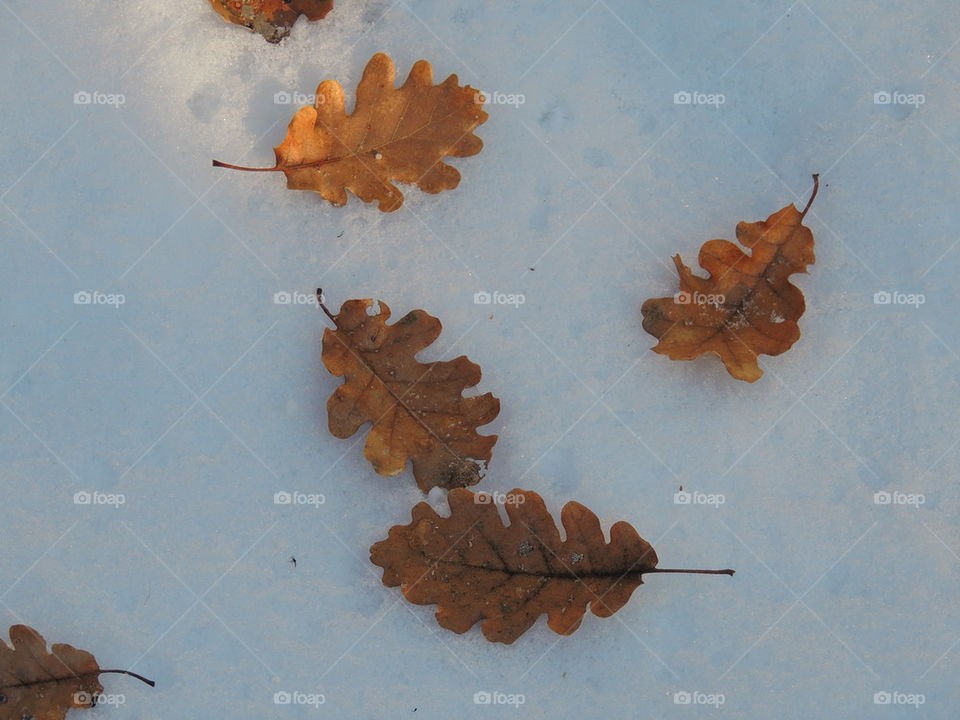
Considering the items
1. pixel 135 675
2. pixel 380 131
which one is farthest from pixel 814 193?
pixel 135 675

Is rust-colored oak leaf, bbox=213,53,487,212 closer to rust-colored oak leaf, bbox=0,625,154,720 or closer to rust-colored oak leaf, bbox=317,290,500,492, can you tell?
rust-colored oak leaf, bbox=317,290,500,492

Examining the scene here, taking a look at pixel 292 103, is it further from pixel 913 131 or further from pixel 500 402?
pixel 913 131

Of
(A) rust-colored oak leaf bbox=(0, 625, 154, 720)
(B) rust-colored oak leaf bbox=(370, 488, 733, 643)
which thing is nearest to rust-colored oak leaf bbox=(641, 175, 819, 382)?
(B) rust-colored oak leaf bbox=(370, 488, 733, 643)

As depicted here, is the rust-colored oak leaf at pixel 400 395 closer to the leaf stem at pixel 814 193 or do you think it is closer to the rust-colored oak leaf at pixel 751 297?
the rust-colored oak leaf at pixel 751 297

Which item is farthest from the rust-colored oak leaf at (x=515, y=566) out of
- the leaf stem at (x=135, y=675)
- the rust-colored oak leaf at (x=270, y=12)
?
the rust-colored oak leaf at (x=270, y=12)

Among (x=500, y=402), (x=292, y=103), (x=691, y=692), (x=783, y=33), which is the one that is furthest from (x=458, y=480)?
(x=783, y=33)

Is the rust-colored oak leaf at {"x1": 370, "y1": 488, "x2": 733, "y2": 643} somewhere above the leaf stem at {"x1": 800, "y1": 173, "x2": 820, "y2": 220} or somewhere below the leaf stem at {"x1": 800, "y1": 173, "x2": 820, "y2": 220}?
below
